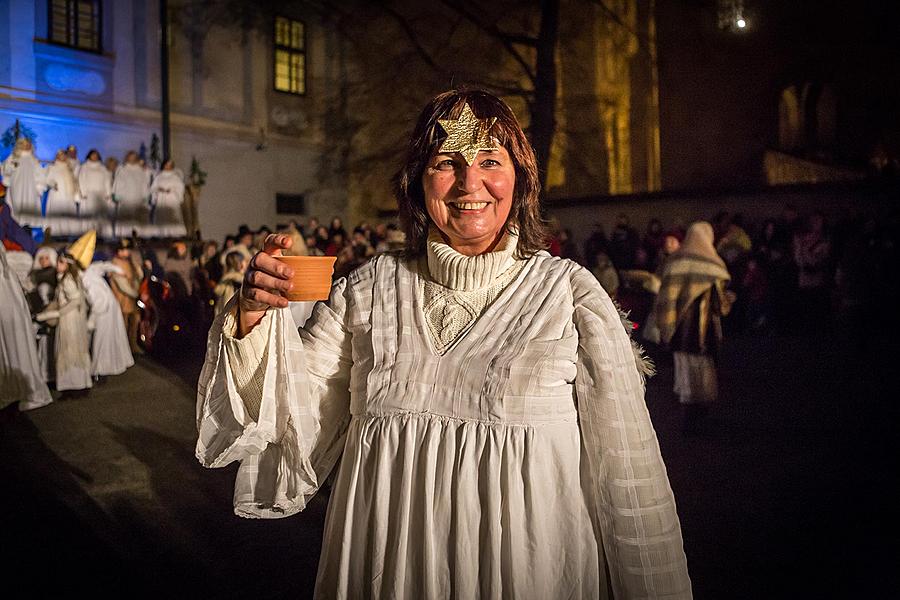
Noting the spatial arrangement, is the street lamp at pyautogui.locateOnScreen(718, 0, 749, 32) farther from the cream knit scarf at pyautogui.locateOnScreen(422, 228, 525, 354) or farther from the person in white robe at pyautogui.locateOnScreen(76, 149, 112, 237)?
the person in white robe at pyautogui.locateOnScreen(76, 149, 112, 237)

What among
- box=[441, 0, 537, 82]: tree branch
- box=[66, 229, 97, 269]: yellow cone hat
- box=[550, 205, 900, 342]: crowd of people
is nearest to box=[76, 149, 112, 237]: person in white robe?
box=[66, 229, 97, 269]: yellow cone hat

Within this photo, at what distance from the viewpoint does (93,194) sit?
4.18 metres

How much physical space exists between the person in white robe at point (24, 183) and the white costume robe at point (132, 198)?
→ 744 mm

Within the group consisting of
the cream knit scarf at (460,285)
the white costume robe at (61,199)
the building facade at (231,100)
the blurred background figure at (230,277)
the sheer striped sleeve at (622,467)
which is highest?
the building facade at (231,100)

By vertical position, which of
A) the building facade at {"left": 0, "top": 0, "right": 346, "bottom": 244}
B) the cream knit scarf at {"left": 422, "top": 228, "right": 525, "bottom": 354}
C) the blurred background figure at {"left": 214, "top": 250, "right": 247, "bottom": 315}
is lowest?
the cream knit scarf at {"left": 422, "top": 228, "right": 525, "bottom": 354}

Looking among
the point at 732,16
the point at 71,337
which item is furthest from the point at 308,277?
the point at 732,16

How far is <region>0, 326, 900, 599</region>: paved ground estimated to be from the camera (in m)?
2.97

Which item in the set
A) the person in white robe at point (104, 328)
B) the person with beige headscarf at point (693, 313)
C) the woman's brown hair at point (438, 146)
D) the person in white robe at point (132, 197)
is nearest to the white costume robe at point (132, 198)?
the person in white robe at point (132, 197)

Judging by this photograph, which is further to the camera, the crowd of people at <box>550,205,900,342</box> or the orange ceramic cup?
the crowd of people at <box>550,205,900,342</box>

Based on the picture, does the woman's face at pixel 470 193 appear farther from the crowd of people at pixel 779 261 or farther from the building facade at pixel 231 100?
the building facade at pixel 231 100

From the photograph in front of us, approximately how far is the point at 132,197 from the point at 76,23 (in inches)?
42.6

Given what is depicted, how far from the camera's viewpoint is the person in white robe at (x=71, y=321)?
3.76m

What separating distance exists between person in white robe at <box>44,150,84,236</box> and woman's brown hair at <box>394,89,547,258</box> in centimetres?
306

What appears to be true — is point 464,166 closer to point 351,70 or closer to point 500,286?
point 500,286
